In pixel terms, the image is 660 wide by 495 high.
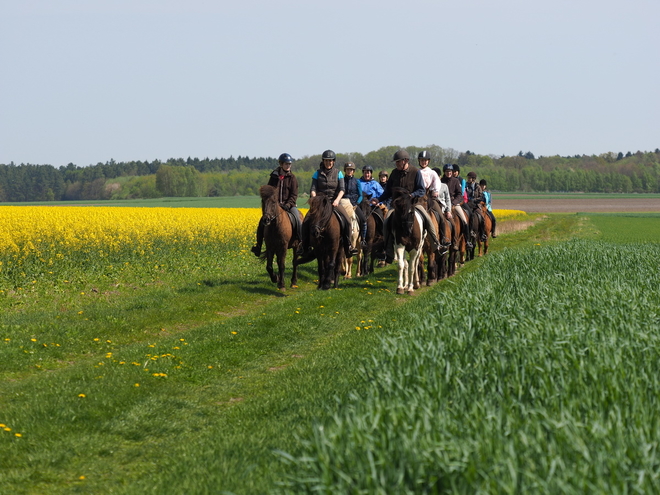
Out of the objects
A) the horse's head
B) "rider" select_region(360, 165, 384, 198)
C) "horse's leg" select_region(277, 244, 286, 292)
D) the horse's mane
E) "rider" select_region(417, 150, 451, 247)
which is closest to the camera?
the horse's head

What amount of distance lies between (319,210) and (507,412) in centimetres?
1105

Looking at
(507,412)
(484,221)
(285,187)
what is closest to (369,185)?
(285,187)

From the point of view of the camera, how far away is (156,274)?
18.2 meters

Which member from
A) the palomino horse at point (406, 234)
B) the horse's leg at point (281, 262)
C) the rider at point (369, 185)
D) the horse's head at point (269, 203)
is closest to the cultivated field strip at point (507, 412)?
the palomino horse at point (406, 234)

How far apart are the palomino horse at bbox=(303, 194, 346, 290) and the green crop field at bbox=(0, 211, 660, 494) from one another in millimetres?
1792

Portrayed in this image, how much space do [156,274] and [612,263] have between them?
10.5 metres

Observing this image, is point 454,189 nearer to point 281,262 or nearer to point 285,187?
point 285,187

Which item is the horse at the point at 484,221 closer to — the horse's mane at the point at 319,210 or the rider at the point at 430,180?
the rider at the point at 430,180

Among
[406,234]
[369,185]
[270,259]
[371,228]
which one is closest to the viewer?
[406,234]

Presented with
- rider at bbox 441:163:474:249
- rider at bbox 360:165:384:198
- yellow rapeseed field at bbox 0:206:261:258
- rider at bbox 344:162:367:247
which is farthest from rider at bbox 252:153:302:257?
yellow rapeseed field at bbox 0:206:261:258

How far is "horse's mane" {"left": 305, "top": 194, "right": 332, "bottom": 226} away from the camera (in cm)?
1531

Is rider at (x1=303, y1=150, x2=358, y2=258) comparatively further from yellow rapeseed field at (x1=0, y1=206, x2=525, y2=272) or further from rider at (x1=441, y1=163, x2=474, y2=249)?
yellow rapeseed field at (x1=0, y1=206, x2=525, y2=272)

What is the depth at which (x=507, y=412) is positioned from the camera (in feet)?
14.9

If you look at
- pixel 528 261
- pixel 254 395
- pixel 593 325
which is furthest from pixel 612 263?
pixel 254 395
